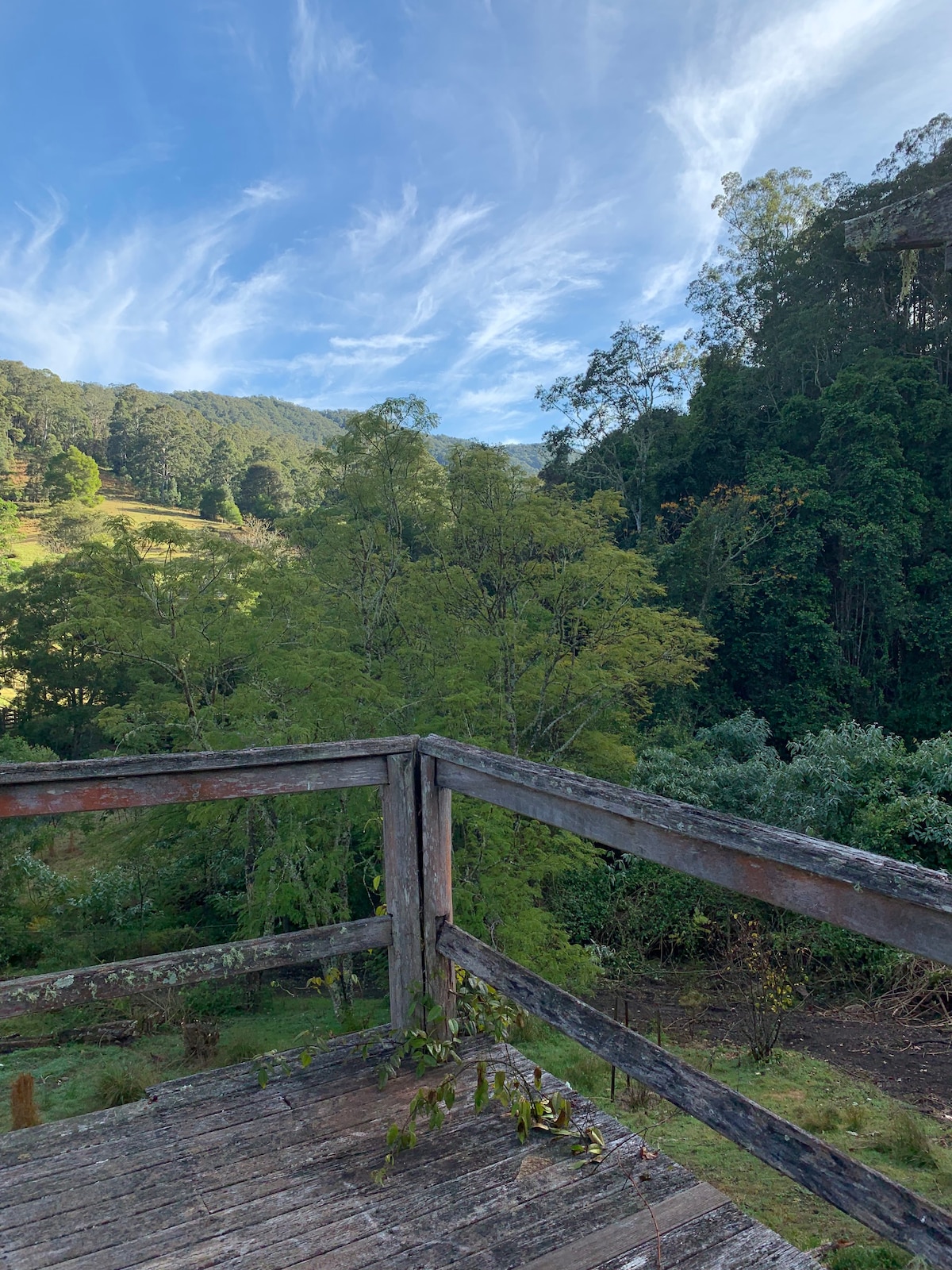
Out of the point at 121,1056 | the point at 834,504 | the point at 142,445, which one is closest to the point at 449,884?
the point at 121,1056

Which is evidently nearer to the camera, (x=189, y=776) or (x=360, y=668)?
(x=189, y=776)

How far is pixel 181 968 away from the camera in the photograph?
6.21 ft

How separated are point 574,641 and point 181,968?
331 inches

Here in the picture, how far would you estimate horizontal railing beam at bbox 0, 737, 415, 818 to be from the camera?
67.0 inches

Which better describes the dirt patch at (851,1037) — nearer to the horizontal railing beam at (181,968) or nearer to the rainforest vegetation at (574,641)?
the rainforest vegetation at (574,641)

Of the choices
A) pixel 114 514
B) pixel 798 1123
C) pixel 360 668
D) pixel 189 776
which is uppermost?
pixel 114 514

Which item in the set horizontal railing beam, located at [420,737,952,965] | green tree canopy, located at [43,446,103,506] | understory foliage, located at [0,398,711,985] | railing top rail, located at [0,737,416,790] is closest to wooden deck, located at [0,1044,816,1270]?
horizontal railing beam, located at [420,737,952,965]

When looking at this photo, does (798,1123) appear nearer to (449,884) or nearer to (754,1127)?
(449,884)

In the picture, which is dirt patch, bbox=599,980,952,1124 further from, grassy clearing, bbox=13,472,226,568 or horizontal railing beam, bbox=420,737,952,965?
grassy clearing, bbox=13,472,226,568

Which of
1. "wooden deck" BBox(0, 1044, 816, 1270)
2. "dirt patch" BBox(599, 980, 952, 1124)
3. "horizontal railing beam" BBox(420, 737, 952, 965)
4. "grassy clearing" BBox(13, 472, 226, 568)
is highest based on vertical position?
"grassy clearing" BBox(13, 472, 226, 568)

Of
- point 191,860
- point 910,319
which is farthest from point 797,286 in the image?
point 191,860

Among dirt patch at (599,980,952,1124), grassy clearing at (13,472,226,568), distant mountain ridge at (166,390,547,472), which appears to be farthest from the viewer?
distant mountain ridge at (166,390,547,472)

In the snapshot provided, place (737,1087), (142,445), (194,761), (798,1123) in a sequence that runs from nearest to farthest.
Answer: (194,761)
(798,1123)
(737,1087)
(142,445)

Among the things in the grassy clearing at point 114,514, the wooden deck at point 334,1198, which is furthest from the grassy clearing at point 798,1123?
the grassy clearing at point 114,514
